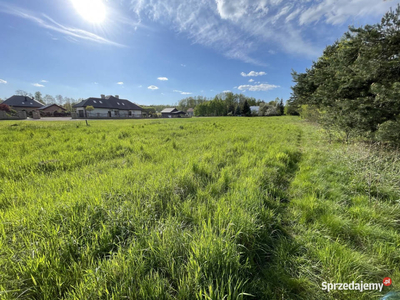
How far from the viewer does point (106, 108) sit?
46531 mm

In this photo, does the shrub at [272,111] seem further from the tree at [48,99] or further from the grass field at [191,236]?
the tree at [48,99]

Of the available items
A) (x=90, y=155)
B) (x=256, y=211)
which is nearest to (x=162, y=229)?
(x=256, y=211)

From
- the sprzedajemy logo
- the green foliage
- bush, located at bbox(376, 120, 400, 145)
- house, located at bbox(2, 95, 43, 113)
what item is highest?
house, located at bbox(2, 95, 43, 113)

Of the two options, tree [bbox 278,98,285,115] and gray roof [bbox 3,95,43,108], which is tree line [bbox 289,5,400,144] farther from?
gray roof [bbox 3,95,43,108]

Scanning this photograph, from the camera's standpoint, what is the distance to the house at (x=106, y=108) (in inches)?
1670

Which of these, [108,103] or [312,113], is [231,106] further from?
[312,113]

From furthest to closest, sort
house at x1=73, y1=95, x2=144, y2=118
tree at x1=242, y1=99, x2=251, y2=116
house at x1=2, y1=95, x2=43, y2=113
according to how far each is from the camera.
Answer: tree at x1=242, y1=99, x2=251, y2=116 → house at x1=2, y1=95, x2=43, y2=113 → house at x1=73, y1=95, x2=144, y2=118

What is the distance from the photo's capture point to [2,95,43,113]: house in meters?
44.2

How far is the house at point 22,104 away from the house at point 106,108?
51.1ft

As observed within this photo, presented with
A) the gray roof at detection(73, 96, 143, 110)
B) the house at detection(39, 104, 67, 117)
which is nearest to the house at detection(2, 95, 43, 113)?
the house at detection(39, 104, 67, 117)

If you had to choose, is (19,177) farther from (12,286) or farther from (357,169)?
(357,169)

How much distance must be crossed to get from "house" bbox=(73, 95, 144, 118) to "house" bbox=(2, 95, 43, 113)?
51.1 feet

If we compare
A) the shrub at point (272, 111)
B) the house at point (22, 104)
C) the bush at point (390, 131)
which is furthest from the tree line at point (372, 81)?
the house at point (22, 104)

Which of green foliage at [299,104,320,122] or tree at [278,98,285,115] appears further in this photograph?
tree at [278,98,285,115]
